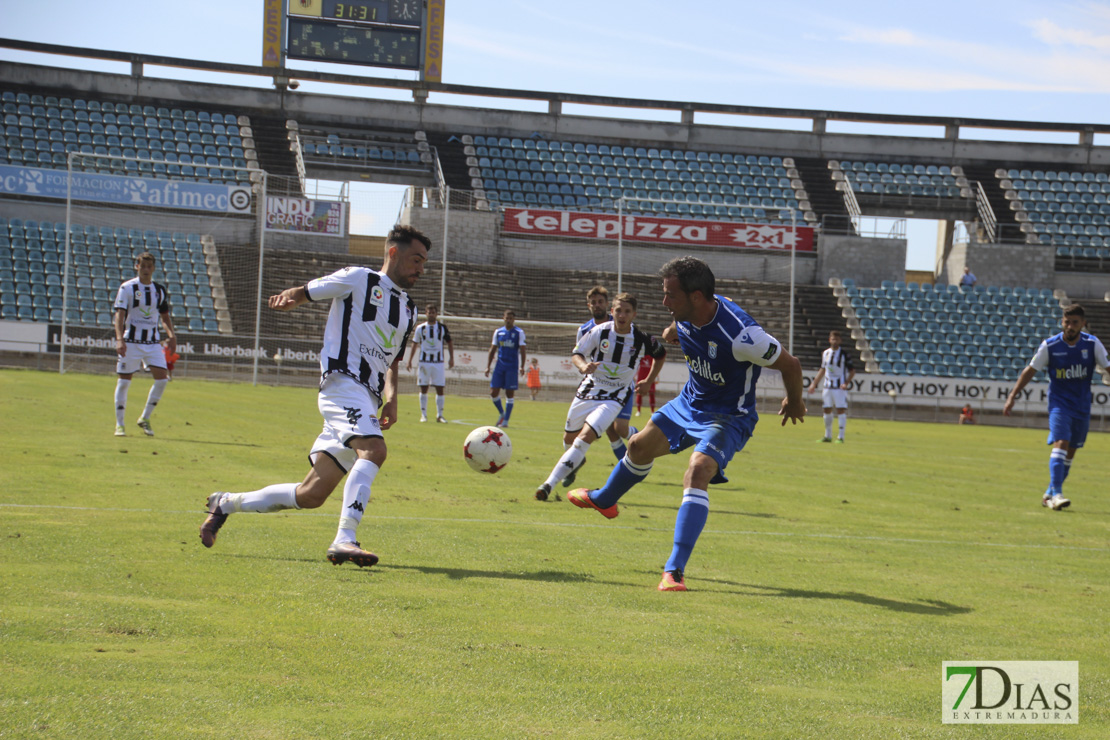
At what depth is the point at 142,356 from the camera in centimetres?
1402

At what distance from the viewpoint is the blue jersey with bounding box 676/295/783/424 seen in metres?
6.58

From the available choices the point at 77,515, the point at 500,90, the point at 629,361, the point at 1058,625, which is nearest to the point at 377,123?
the point at 500,90

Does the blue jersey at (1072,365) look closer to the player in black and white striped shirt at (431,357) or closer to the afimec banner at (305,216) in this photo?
the player in black and white striped shirt at (431,357)

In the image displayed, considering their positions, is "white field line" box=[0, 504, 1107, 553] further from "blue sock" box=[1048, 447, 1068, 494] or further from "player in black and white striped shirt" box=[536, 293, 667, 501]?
"blue sock" box=[1048, 447, 1068, 494]

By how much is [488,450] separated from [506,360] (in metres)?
12.1

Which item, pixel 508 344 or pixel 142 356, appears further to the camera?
pixel 508 344

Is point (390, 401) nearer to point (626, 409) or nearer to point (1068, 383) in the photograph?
point (626, 409)

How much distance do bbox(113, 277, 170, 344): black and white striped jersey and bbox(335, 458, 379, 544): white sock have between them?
886 cm

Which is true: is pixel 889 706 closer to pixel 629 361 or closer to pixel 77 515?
pixel 77 515

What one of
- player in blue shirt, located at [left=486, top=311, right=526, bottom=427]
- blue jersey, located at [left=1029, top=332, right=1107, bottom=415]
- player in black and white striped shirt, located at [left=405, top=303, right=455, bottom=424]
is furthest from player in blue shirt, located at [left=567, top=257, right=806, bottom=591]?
player in black and white striped shirt, located at [left=405, top=303, right=455, bottom=424]

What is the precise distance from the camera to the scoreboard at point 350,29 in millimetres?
43062

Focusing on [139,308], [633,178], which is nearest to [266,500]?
[139,308]

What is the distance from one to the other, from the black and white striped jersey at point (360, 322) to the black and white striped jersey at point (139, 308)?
27.6 ft

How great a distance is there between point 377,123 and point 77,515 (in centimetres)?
4032
